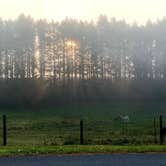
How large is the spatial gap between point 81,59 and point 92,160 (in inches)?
4071

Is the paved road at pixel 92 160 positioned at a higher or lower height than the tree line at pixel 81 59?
lower

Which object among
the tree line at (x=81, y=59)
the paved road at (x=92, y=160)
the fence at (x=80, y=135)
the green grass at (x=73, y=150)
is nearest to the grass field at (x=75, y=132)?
the fence at (x=80, y=135)

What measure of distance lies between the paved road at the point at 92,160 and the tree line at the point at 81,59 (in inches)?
3575

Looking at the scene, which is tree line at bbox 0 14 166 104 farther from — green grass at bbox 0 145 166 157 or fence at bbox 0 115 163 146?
green grass at bbox 0 145 166 157

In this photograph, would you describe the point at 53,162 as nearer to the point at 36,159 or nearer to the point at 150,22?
the point at 36,159

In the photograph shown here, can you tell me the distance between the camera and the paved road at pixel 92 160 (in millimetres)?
18609

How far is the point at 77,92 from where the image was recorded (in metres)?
116

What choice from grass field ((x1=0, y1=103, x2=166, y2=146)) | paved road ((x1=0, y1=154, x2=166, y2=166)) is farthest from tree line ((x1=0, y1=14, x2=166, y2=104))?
paved road ((x1=0, y1=154, x2=166, y2=166))

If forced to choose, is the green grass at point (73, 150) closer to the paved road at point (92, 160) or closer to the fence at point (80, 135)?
the paved road at point (92, 160)

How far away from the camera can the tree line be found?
379 ft

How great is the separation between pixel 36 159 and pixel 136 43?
103295mm

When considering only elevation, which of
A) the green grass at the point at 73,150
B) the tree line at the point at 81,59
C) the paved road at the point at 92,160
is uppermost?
the tree line at the point at 81,59

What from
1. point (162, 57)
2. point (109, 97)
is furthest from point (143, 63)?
point (109, 97)

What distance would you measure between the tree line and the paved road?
9081 cm
